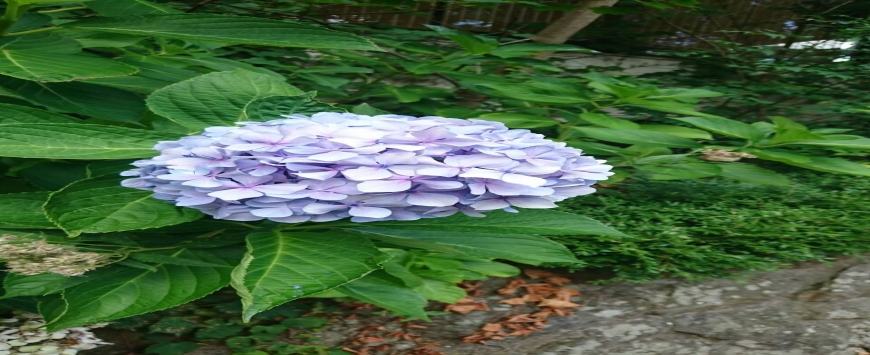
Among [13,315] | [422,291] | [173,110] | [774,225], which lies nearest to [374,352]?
[422,291]

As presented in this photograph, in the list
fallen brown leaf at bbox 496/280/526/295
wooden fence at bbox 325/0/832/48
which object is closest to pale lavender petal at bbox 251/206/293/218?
fallen brown leaf at bbox 496/280/526/295

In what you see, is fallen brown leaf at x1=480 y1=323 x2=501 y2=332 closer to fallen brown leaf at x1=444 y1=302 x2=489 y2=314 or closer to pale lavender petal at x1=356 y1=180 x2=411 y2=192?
fallen brown leaf at x1=444 y1=302 x2=489 y2=314

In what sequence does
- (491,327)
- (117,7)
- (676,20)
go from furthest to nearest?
(676,20) → (491,327) → (117,7)

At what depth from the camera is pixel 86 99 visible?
1008 mm

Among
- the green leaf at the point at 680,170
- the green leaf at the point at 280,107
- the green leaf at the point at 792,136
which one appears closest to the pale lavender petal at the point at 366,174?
the green leaf at the point at 280,107

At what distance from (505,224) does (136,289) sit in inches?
11.5

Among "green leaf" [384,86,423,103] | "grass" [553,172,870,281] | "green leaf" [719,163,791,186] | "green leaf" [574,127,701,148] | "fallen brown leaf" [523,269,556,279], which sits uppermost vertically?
"green leaf" [574,127,701,148]

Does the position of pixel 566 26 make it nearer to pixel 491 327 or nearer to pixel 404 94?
pixel 491 327

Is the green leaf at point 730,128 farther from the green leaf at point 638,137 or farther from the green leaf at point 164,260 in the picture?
the green leaf at point 164,260

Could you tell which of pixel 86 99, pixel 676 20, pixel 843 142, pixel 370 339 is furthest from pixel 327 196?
pixel 676 20

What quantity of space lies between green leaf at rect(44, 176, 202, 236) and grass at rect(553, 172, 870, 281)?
9.33 ft

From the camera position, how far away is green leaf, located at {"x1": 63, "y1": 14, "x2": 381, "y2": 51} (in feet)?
2.85

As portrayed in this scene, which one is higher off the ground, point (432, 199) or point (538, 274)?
point (432, 199)

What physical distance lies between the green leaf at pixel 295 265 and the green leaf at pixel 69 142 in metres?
0.17
